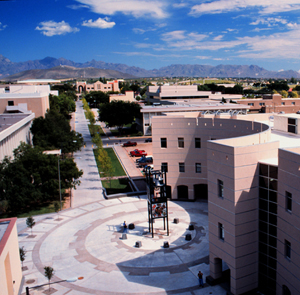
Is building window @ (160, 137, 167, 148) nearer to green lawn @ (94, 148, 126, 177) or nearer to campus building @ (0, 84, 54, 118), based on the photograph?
green lawn @ (94, 148, 126, 177)

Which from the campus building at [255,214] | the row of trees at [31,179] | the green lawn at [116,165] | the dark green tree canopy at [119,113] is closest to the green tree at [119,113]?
the dark green tree canopy at [119,113]

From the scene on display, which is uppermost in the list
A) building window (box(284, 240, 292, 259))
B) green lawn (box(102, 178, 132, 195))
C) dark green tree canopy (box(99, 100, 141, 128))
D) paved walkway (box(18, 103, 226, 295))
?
dark green tree canopy (box(99, 100, 141, 128))

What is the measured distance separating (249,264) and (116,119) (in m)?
74.2

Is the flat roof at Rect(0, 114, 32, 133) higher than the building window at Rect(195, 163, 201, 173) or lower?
higher

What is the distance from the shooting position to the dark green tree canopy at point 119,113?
308 ft

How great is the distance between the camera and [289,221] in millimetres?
20969

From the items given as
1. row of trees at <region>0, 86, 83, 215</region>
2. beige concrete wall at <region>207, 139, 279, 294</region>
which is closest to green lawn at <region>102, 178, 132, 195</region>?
row of trees at <region>0, 86, 83, 215</region>

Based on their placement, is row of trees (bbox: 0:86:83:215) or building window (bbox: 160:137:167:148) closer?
→ row of trees (bbox: 0:86:83:215)

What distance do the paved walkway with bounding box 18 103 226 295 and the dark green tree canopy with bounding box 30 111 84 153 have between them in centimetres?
1911

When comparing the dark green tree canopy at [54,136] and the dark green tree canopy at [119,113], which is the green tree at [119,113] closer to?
the dark green tree canopy at [119,113]

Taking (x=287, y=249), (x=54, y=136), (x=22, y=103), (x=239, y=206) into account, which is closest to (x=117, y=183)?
(x=54, y=136)

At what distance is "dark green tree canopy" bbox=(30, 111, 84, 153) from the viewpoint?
60.3 metres

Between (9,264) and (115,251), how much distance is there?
35.1 ft

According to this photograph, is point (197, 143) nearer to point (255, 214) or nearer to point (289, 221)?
point (255, 214)
